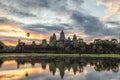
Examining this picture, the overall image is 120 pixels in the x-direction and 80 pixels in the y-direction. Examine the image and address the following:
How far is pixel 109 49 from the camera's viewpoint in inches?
6422

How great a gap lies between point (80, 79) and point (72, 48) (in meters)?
129

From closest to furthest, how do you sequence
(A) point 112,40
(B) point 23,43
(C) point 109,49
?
(C) point 109,49 → (A) point 112,40 → (B) point 23,43

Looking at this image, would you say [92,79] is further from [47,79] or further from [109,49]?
[109,49]

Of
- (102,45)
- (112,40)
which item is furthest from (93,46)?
(112,40)

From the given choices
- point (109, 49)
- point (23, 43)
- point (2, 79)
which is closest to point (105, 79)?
point (2, 79)

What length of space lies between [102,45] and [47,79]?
135006 millimetres

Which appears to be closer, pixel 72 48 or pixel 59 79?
pixel 59 79

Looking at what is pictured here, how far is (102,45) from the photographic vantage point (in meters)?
168

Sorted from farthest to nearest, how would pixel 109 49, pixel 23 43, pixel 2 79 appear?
pixel 23 43 → pixel 109 49 → pixel 2 79

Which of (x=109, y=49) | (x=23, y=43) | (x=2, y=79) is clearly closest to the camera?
(x=2, y=79)

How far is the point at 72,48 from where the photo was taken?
16625 centimetres

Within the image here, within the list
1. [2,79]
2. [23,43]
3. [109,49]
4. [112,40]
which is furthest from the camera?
[23,43]

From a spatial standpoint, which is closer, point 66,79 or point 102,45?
point 66,79

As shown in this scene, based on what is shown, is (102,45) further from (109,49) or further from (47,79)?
(47,79)
